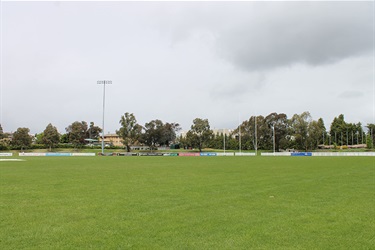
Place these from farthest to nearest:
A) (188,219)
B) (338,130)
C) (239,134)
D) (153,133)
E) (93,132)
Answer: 1. (93,132)
2. (338,130)
3. (153,133)
4. (239,134)
5. (188,219)

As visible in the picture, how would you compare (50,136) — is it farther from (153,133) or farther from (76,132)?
(153,133)

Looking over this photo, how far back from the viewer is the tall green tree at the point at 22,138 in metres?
96.4

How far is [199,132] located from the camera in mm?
104312

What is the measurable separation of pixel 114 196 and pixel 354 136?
13037 centimetres

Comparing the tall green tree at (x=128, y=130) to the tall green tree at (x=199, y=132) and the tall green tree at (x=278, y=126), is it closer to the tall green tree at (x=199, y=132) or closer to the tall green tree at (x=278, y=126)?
the tall green tree at (x=199, y=132)

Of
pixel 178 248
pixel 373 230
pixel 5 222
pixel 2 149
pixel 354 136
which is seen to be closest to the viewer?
pixel 178 248

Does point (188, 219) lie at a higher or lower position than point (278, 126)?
lower

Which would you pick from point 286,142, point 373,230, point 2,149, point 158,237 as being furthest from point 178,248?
point 2,149

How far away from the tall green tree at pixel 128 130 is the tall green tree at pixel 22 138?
28032 mm

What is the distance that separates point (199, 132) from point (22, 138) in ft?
180

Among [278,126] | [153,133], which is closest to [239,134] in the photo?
[278,126]

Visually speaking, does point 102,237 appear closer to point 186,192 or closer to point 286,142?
point 186,192

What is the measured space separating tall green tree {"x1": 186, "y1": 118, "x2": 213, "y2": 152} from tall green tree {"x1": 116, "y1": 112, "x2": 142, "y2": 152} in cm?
1758

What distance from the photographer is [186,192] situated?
39.2 ft
